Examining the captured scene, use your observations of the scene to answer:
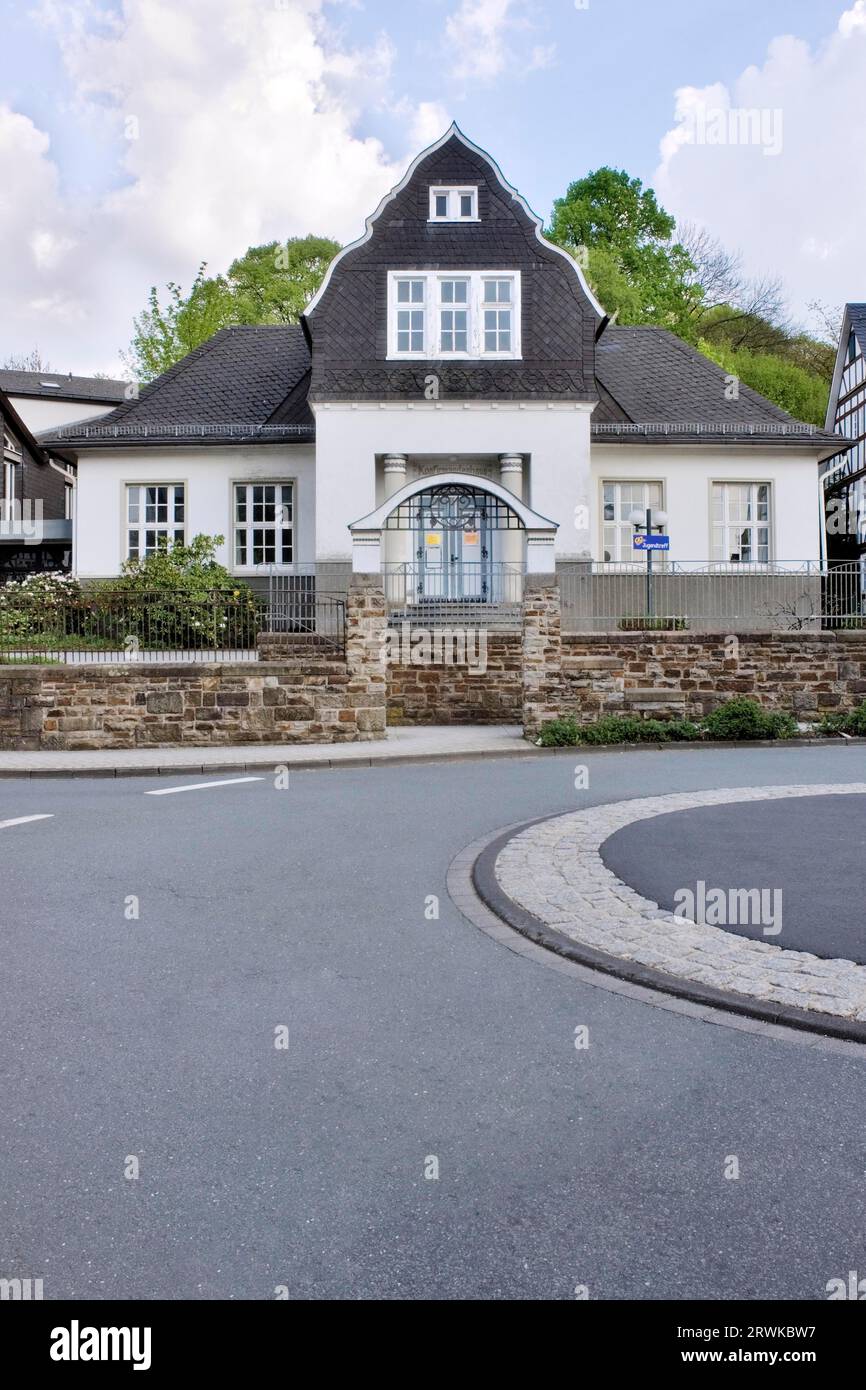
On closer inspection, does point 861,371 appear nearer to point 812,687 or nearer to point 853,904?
point 812,687

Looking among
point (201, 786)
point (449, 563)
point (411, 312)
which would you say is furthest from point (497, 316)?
point (201, 786)

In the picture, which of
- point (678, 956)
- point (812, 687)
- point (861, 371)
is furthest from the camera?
point (861, 371)

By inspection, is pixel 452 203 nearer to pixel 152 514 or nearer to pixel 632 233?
pixel 152 514

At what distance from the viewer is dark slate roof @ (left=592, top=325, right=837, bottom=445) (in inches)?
1120

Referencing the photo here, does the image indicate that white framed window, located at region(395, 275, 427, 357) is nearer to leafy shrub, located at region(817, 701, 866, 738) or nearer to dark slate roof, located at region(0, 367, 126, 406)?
leafy shrub, located at region(817, 701, 866, 738)

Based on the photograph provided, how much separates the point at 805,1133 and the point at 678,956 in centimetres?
202

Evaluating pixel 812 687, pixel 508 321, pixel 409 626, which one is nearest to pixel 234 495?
pixel 508 321

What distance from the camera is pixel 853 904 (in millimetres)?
6641

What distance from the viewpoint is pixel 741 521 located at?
28844 mm

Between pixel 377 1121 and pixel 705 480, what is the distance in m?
26.7

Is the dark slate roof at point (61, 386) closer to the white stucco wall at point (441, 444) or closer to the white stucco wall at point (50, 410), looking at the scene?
the white stucco wall at point (50, 410)

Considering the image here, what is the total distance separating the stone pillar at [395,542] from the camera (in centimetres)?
2031

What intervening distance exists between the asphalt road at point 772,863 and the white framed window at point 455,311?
18541mm

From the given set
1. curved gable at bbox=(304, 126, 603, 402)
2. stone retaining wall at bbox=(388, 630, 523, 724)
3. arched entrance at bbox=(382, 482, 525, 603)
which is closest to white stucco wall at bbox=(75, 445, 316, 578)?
curved gable at bbox=(304, 126, 603, 402)
